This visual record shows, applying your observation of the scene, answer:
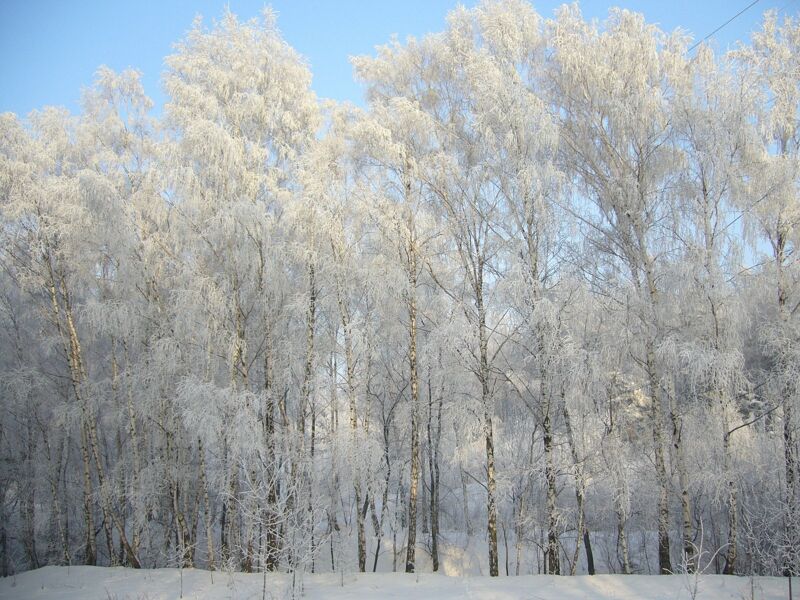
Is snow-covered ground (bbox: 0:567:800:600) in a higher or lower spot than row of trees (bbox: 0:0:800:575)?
lower

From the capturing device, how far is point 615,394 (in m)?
11.2

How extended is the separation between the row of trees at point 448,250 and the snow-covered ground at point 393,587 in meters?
0.64

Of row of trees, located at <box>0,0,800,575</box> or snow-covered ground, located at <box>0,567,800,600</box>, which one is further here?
row of trees, located at <box>0,0,800,575</box>

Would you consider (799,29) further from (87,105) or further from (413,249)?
(87,105)

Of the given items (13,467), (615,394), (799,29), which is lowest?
(13,467)

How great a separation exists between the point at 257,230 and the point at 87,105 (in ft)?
21.1

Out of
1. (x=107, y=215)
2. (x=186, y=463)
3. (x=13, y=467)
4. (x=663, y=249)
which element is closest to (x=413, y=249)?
(x=663, y=249)

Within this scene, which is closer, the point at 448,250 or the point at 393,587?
the point at 393,587

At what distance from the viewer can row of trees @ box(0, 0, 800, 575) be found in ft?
31.6

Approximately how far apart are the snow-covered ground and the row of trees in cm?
64

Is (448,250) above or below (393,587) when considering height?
above

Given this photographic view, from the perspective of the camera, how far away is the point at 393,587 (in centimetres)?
897

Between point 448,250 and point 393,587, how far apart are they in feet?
22.9

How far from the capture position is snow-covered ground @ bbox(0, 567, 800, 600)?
7984mm
